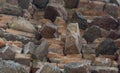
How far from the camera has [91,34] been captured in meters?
8.91

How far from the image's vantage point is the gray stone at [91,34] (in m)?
8.90

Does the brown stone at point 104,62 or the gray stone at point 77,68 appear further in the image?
the brown stone at point 104,62

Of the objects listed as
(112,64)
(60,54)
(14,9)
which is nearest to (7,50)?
(60,54)

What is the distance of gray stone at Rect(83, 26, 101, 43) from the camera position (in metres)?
8.90

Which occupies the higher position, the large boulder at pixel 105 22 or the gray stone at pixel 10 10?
the gray stone at pixel 10 10

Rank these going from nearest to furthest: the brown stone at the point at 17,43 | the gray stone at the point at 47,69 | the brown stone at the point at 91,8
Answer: the gray stone at the point at 47,69, the brown stone at the point at 17,43, the brown stone at the point at 91,8

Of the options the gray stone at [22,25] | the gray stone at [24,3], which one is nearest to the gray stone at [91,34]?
the gray stone at [22,25]

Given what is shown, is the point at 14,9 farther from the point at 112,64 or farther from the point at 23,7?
the point at 112,64

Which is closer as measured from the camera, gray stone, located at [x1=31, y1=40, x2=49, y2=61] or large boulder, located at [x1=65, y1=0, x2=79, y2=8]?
gray stone, located at [x1=31, y1=40, x2=49, y2=61]

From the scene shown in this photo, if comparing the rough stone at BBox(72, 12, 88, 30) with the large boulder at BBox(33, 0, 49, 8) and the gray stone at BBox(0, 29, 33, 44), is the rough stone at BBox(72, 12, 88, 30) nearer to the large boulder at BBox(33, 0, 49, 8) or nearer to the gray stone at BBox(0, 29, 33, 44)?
the large boulder at BBox(33, 0, 49, 8)

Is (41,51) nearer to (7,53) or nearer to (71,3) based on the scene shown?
(7,53)

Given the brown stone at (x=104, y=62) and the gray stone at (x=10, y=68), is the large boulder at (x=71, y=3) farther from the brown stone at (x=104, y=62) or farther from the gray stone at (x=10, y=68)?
the gray stone at (x=10, y=68)

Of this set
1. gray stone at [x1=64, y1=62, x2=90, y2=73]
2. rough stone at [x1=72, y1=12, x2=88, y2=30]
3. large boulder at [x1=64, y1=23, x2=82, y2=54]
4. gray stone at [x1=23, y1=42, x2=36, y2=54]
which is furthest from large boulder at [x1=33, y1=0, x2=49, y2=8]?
gray stone at [x1=64, y1=62, x2=90, y2=73]

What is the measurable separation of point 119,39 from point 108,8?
2.27 meters
